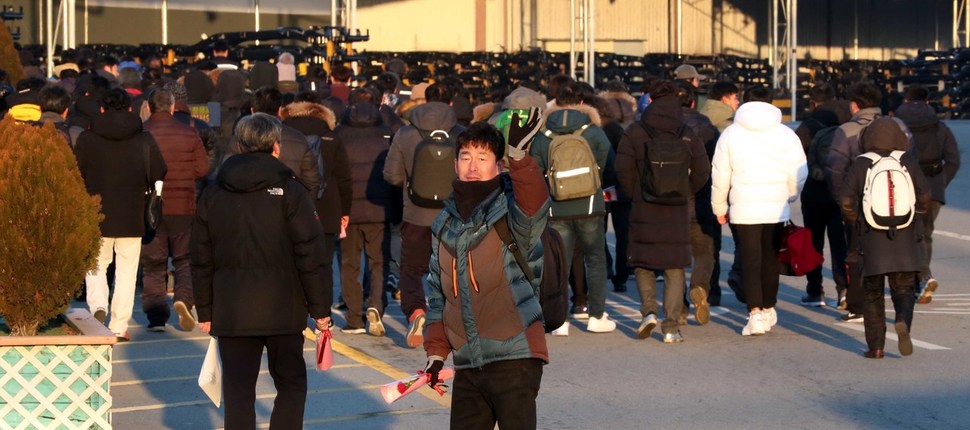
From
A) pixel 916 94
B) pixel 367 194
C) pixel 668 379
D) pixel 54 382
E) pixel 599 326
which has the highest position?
pixel 916 94

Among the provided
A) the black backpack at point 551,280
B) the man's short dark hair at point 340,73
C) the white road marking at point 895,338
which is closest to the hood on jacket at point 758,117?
the white road marking at point 895,338

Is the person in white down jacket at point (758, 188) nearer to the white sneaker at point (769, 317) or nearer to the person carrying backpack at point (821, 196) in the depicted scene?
the white sneaker at point (769, 317)

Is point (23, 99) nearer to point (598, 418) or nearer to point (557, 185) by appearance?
point (557, 185)

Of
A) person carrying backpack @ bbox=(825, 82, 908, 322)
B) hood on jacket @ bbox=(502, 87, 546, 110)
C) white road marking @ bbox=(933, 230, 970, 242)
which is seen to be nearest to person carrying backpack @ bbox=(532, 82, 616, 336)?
hood on jacket @ bbox=(502, 87, 546, 110)

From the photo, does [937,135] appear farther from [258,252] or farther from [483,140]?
[483,140]

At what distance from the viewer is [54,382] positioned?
6.89m

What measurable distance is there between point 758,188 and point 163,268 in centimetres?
436

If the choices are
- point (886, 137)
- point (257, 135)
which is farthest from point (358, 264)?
point (257, 135)

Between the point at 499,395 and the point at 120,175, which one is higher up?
the point at 120,175

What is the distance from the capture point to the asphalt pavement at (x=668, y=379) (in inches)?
327

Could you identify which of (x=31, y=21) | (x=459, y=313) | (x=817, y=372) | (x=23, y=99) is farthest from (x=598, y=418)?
(x=31, y=21)

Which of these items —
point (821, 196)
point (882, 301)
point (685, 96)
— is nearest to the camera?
point (882, 301)

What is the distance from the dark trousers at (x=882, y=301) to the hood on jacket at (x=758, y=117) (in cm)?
148

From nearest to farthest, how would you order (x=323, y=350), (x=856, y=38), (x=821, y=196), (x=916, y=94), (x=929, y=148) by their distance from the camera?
→ (x=323, y=350) → (x=821, y=196) → (x=929, y=148) → (x=916, y=94) → (x=856, y=38)
